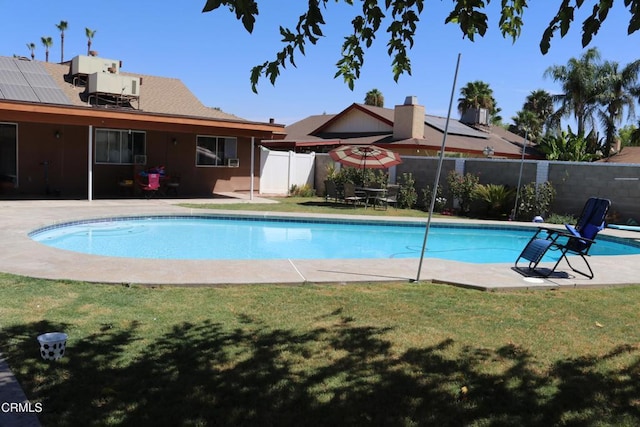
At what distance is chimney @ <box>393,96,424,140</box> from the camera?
30.1 metres

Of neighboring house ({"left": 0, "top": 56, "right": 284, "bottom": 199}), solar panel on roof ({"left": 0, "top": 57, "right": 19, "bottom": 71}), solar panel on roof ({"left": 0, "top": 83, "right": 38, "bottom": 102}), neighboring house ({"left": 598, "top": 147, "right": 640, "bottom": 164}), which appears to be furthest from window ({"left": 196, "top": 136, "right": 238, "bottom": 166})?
neighboring house ({"left": 598, "top": 147, "right": 640, "bottom": 164})

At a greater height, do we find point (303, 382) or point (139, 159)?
point (139, 159)

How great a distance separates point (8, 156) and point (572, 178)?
17.9 meters

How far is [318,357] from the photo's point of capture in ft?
14.4

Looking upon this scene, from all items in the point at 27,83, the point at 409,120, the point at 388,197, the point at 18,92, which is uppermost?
the point at 409,120

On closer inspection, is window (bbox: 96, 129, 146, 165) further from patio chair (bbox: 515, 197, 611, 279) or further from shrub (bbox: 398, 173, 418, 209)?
patio chair (bbox: 515, 197, 611, 279)

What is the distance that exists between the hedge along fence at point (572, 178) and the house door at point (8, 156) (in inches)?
554

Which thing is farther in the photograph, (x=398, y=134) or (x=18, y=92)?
(x=398, y=134)

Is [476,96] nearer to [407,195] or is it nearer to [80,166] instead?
[407,195]

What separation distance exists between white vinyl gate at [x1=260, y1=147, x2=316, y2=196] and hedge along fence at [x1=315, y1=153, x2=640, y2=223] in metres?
6.35

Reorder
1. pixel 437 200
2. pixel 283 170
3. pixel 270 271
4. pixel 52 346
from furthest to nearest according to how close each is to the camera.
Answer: pixel 283 170 < pixel 437 200 < pixel 270 271 < pixel 52 346

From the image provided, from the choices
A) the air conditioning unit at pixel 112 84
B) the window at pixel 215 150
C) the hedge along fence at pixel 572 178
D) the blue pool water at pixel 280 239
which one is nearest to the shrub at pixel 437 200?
the hedge along fence at pixel 572 178

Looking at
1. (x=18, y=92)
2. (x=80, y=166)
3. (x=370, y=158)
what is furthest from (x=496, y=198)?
(x=18, y=92)

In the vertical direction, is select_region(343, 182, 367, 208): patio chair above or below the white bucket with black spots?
above
